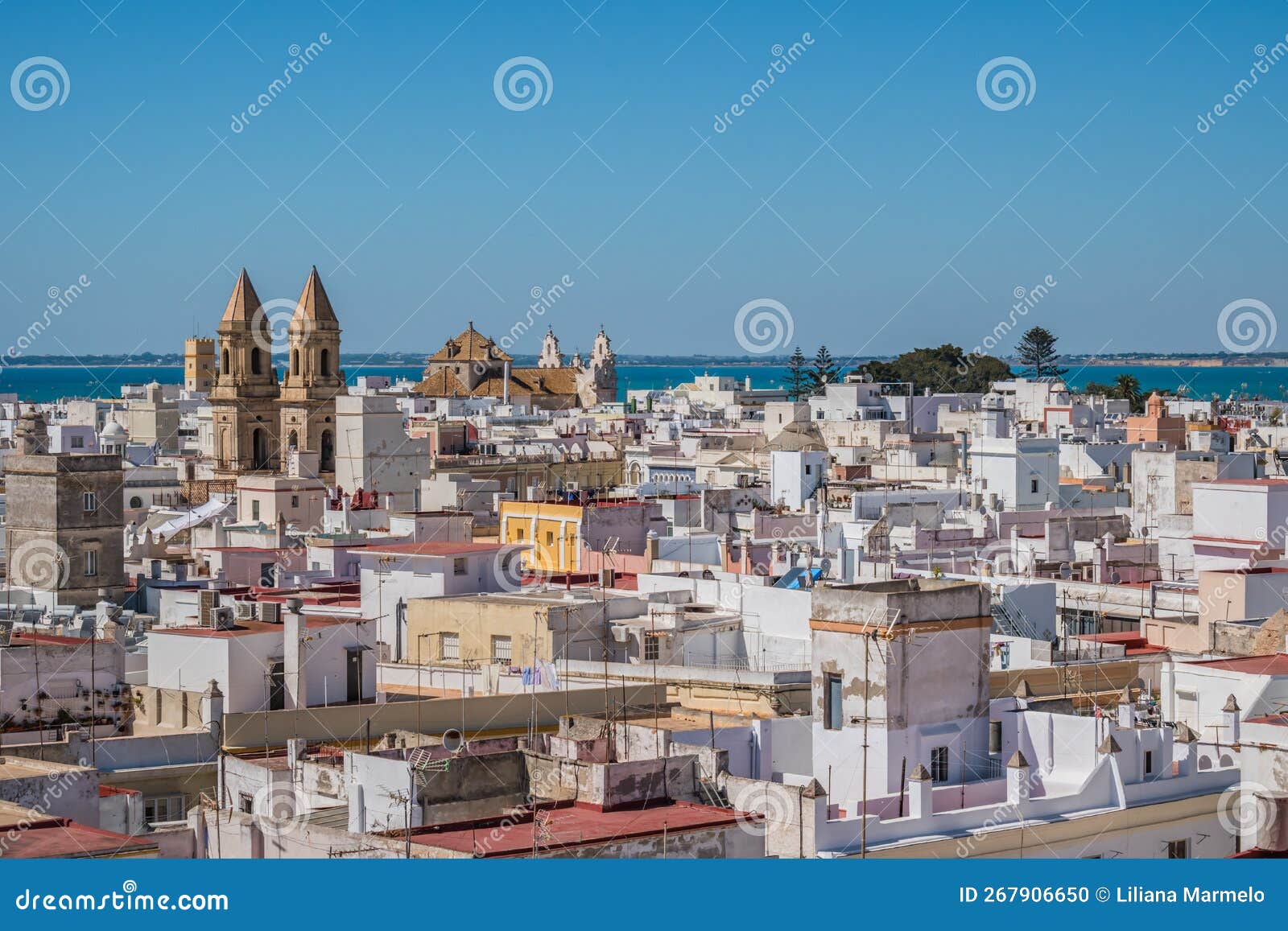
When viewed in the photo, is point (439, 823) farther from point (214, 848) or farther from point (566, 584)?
point (566, 584)

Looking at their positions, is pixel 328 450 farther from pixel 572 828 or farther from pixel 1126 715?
pixel 572 828

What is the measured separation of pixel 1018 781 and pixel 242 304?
1543 inches

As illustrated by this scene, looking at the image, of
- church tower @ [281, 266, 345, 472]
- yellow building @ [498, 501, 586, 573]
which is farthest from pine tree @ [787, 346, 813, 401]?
yellow building @ [498, 501, 586, 573]

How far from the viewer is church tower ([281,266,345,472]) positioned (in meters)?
49.1

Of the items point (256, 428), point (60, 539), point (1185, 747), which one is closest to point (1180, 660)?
point (1185, 747)

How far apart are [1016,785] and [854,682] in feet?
4.70

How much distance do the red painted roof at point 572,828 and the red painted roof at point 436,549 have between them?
10336 millimetres

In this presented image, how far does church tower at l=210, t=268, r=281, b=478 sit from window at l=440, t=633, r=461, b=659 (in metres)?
29.7

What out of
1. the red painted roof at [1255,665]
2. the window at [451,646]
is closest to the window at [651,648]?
the window at [451,646]

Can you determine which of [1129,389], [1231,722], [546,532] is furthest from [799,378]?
[1231,722]

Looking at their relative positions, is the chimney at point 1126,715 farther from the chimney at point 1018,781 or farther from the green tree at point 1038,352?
the green tree at point 1038,352

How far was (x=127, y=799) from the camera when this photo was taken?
40.8ft

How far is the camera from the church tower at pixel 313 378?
49062 mm

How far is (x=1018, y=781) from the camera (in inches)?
486
